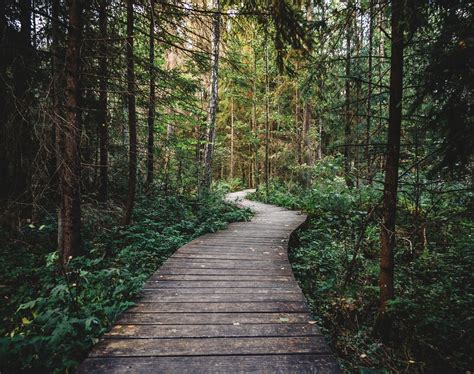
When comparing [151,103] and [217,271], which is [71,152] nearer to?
[151,103]

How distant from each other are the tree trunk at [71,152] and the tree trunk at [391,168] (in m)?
4.78

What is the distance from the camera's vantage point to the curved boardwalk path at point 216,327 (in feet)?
7.88

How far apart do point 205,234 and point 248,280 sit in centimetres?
344

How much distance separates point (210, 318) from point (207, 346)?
21.1 inches

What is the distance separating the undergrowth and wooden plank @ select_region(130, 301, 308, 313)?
0.60m

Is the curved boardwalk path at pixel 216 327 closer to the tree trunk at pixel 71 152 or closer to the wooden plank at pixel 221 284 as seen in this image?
the wooden plank at pixel 221 284

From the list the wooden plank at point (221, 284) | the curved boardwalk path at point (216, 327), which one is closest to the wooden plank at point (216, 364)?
the curved boardwalk path at point (216, 327)

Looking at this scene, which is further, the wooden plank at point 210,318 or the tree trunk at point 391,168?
the tree trunk at point 391,168

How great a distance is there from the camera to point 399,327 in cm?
423

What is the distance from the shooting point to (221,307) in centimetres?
345

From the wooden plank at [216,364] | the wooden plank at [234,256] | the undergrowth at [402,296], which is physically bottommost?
the undergrowth at [402,296]

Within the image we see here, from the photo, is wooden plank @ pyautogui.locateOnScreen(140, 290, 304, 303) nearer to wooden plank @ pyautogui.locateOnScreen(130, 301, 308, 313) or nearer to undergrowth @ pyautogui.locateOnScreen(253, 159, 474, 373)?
wooden plank @ pyautogui.locateOnScreen(130, 301, 308, 313)

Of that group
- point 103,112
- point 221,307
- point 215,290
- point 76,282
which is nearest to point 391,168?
point 221,307

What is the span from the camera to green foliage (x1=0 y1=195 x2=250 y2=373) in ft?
8.59
